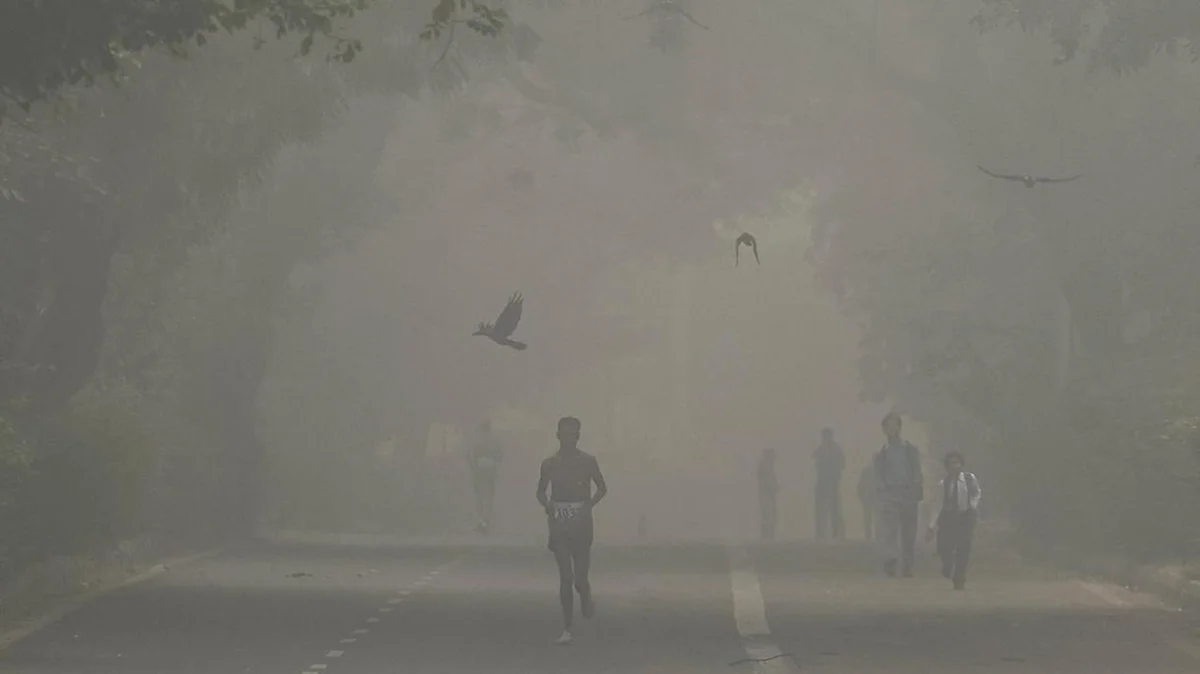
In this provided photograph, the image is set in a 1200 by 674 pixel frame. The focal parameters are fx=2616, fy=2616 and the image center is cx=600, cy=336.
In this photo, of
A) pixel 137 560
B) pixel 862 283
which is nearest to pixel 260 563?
pixel 137 560

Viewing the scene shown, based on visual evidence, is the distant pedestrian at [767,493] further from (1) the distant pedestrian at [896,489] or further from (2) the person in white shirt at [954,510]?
(2) the person in white shirt at [954,510]

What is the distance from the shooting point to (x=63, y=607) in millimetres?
22953

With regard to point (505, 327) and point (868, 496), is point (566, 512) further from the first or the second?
point (868, 496)

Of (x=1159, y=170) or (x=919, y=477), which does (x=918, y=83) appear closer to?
(x=1159, y=170)

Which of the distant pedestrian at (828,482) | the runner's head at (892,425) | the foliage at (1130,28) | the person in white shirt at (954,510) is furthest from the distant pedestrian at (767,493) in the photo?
the foliage at (1130,28)

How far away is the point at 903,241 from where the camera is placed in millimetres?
42812

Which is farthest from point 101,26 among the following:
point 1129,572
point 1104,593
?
point 1129,572

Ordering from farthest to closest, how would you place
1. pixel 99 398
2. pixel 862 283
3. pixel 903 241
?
1. pixel 862 283
2. pixel 903 241
3. pixel 99 398

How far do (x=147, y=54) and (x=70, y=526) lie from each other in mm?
4868

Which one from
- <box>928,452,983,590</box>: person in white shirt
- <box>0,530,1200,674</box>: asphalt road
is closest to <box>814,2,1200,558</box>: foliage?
<box>0,530,1200,674</box>: asphalt road

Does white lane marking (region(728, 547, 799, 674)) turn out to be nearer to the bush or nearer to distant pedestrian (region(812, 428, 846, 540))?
the bush

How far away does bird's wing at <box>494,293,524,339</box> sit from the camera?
22.1 meters

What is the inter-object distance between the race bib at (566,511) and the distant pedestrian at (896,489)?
964 centimetres

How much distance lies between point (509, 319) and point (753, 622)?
3353mm
